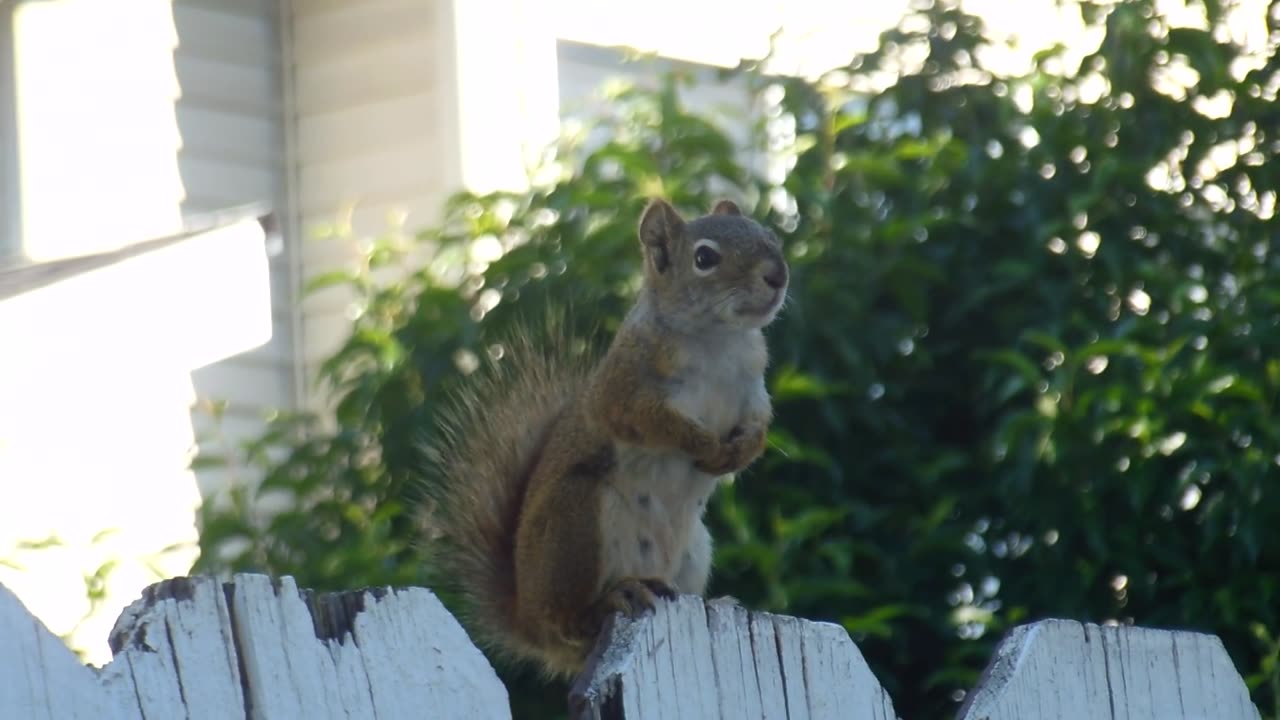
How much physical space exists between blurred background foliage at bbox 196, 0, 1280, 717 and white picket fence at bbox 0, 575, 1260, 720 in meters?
1.39

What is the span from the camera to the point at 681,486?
2.36 metres

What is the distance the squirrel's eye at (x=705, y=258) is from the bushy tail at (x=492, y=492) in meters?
0.23

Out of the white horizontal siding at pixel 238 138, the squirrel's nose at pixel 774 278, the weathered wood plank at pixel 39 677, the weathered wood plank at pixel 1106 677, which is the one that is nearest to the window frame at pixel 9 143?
the white horizontal siding at pixel 238 138

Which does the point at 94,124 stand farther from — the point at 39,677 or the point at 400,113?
the point at 39,677

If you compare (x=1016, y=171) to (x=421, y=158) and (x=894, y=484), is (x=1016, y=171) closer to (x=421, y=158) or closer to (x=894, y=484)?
(x=894, y=484)

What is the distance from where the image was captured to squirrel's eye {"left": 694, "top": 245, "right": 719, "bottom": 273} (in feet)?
8.31

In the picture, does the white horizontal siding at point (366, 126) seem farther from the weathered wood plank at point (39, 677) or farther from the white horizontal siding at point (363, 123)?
the weathered wood plank at point (39, 677)

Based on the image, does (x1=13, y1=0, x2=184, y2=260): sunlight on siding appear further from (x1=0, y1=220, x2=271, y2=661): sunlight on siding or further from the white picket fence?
the white picket fence

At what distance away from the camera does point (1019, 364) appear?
3.38 m

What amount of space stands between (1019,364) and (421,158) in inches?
96.3

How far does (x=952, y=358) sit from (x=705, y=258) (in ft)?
4.35

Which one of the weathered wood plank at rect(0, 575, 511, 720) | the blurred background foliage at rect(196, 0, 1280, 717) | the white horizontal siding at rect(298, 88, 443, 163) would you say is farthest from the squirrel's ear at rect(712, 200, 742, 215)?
the white horizontal siding at rect(298, 88, 443, 163)

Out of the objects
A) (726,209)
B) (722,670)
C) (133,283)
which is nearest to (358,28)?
(133,283)

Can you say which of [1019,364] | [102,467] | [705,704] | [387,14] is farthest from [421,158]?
[705,704]
